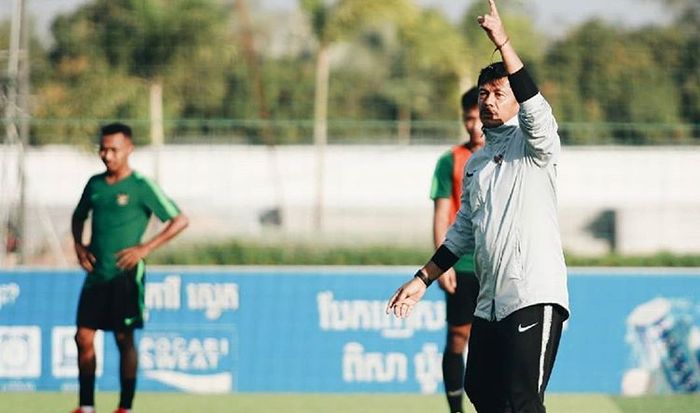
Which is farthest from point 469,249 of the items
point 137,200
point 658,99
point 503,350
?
point 658,99

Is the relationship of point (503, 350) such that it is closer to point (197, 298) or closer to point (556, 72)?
point (197, 298)

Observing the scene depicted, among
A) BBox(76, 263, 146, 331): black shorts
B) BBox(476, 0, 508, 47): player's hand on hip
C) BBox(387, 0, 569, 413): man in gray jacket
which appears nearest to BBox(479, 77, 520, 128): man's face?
BBox(387, 0, 569, 413): man in gray jacket

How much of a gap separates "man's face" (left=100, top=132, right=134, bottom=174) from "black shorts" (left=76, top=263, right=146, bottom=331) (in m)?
0.67

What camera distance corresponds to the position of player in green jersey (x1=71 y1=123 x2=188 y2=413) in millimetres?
9078

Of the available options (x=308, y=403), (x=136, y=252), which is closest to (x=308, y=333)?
(x=308, y=403)

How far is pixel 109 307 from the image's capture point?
9102 mm

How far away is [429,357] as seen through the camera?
1126 cm

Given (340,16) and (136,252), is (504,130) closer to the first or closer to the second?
(136,252)

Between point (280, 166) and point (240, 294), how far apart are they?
8.10 meters

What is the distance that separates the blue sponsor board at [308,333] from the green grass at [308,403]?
7.1 inches

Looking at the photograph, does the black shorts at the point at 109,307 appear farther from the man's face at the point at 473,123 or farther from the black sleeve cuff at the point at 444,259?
the black sleeve cuff at the point at 444,259

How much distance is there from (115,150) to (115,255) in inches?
25.5

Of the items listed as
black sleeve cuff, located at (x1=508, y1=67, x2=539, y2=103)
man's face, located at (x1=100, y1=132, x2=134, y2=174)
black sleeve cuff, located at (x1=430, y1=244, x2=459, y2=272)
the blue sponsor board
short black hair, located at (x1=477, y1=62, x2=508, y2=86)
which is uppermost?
short black hair, located at (x1=477, y1=62, x2=508, y2=86)

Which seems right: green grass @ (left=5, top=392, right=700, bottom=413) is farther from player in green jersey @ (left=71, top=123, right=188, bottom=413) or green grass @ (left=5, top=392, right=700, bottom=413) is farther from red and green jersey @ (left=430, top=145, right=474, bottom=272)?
red and green jersey @ (left=430, top=145, right=474, bottom=272)
